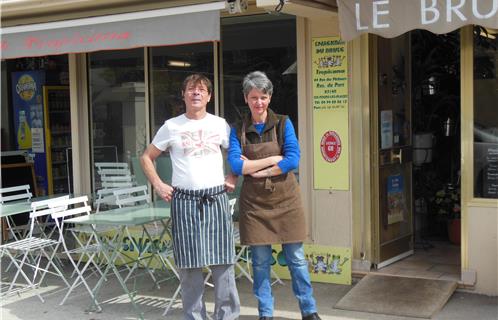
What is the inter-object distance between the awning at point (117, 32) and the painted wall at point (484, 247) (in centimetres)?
258

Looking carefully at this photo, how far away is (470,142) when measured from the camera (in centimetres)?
538

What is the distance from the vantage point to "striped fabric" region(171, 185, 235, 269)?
4.39m

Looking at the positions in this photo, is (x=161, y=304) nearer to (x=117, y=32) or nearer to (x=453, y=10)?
(x=117, y=32)

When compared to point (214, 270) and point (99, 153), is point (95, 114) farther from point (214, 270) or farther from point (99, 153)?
point (214, 270)

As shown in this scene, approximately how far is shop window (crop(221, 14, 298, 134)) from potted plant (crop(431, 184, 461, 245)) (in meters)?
2.34

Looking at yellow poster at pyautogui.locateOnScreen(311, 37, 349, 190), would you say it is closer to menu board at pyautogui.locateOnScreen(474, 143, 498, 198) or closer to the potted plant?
menu board at pyautogui.locateOnScreen(474, 143, 498, 198)

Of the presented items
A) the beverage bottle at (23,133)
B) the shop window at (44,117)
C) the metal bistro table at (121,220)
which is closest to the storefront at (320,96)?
the metal bistro table at (121,220)

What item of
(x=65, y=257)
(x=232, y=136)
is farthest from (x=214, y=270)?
(x=65, y=257)

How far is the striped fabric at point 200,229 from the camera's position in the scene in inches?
173

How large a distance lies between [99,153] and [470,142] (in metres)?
4.15

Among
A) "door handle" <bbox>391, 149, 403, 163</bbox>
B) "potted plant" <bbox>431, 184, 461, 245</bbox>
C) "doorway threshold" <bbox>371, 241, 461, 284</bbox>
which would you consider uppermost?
"door handle" <bbox>391, 149, 403, 163</bbox>

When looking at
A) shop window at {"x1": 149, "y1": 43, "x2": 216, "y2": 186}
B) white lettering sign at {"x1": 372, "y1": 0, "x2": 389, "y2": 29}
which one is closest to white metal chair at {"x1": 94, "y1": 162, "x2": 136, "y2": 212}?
shop window at {"x1": 149, "y1": 43, "x2": 216, "y2": 186}

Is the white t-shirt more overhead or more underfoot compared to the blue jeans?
more overhead

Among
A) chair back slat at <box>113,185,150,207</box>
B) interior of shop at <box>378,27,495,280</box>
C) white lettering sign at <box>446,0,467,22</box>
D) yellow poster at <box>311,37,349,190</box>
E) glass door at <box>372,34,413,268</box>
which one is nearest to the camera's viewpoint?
white lettering sign at <box>446,0,467,22</box>
